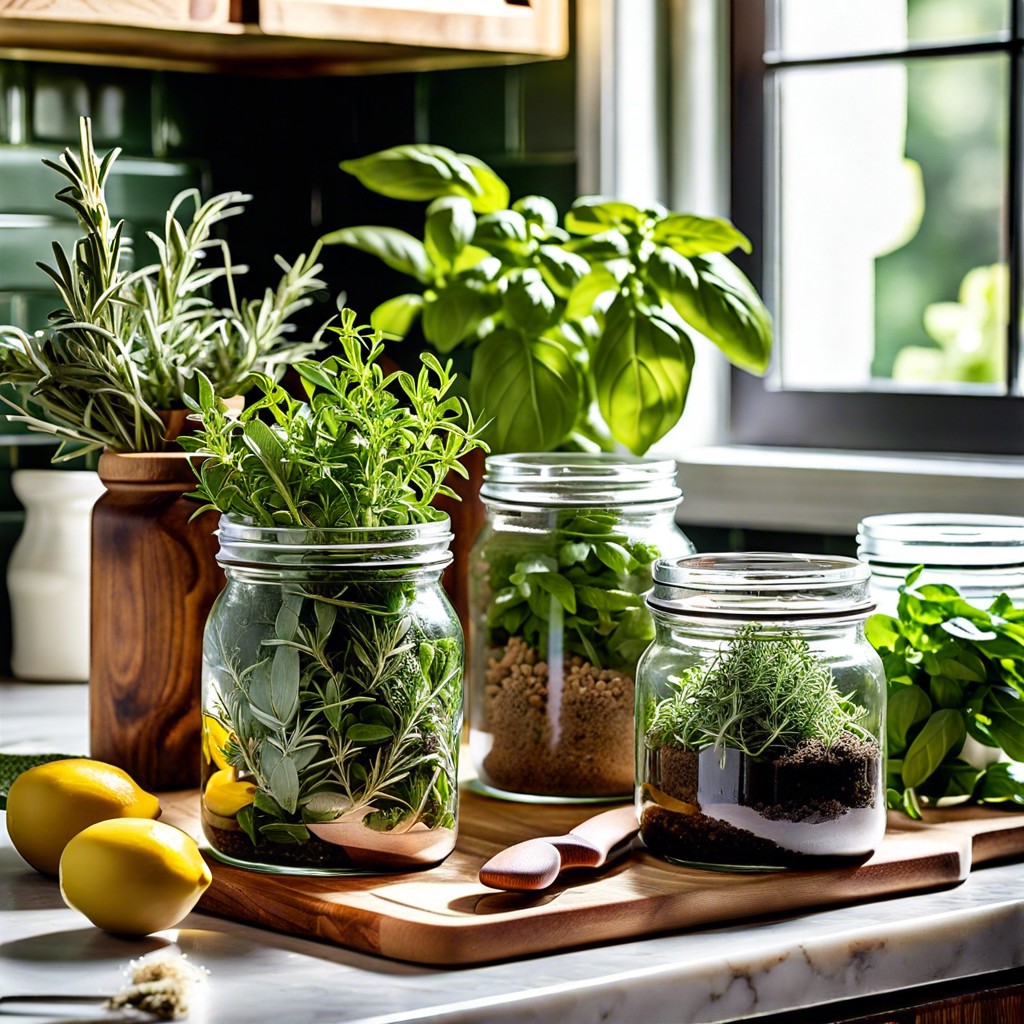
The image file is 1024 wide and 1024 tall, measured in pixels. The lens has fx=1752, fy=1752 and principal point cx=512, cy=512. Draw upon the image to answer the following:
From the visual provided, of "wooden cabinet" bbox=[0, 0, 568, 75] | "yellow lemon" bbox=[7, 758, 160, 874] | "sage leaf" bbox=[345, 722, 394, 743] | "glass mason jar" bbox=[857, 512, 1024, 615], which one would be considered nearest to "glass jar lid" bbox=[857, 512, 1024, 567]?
"glass mason jar" bbox=[857, 512, 1024, 615]

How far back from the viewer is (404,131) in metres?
2.05

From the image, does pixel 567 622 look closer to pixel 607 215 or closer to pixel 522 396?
pixel 522 396

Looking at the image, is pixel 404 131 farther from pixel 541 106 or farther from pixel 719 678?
pixel 719 678

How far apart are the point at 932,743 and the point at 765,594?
211 millimetres

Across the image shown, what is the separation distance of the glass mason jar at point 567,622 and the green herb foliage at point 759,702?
175mm

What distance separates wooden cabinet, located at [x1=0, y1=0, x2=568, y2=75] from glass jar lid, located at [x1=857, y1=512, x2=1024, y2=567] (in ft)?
2.29

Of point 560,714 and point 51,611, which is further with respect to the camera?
point 51,611

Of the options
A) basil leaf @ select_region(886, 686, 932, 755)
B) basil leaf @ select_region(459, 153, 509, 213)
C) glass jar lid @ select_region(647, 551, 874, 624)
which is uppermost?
basil leaf @ select_region(459, 153, 509, 213)

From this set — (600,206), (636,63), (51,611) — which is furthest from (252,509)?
(636,63)

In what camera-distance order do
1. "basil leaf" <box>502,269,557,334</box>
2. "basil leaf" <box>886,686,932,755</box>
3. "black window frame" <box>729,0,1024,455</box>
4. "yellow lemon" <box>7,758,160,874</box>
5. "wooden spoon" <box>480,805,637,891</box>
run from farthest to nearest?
"black window frame" <box>729,0,1024,455</box> < "basil leaf" <box>502,269,557,334</box> < "basil leaf" <box>886,686,932,755</box> < "yellow lemon" <box>7,758,160,874</box> < "wooden spoon" <box>480,805,637,891</box>

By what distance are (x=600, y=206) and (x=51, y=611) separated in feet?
2.49

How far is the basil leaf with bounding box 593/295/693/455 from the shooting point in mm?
1455

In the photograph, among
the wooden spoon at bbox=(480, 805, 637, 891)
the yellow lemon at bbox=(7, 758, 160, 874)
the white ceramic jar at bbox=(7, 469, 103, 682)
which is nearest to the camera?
the wooden spoon at bbox=(480, 805, 637, 891)

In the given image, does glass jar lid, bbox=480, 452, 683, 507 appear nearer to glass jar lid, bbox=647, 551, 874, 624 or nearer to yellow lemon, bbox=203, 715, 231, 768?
glass jar lid, bbox=647, 551, 874, 624
